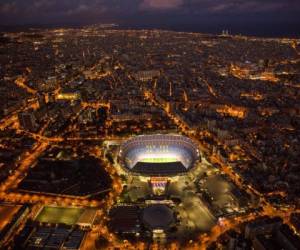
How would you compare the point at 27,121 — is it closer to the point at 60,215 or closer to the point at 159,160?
the point at 159,160

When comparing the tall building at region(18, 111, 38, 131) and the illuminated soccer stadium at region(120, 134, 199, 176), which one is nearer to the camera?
the illuminated soccer stadium at region(120, 134, 199, 176)

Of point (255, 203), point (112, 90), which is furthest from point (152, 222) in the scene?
point (112, 90)

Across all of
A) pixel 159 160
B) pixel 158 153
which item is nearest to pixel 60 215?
pixel 159 160

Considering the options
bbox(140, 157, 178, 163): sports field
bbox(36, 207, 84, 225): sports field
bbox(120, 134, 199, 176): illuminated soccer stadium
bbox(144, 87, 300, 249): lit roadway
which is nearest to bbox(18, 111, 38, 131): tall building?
bbox(120, 134, 199, 176): illuminated soccer stadium

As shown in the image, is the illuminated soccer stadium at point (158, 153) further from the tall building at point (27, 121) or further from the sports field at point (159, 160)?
the tall building at point (27, 121)

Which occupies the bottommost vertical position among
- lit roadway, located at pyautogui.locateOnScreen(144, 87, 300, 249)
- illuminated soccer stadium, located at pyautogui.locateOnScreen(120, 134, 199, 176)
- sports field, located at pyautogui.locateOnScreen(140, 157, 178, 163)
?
lit roadway, located at pyautogui.locateOnScreen(144, 87, 300, 249)

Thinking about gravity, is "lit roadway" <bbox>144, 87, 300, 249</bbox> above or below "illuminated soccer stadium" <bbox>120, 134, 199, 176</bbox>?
below

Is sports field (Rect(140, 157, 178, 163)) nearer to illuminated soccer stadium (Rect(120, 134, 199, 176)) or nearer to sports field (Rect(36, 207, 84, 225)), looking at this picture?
illuminated soccer stadium (Rect(120, 134, 199, 176))
